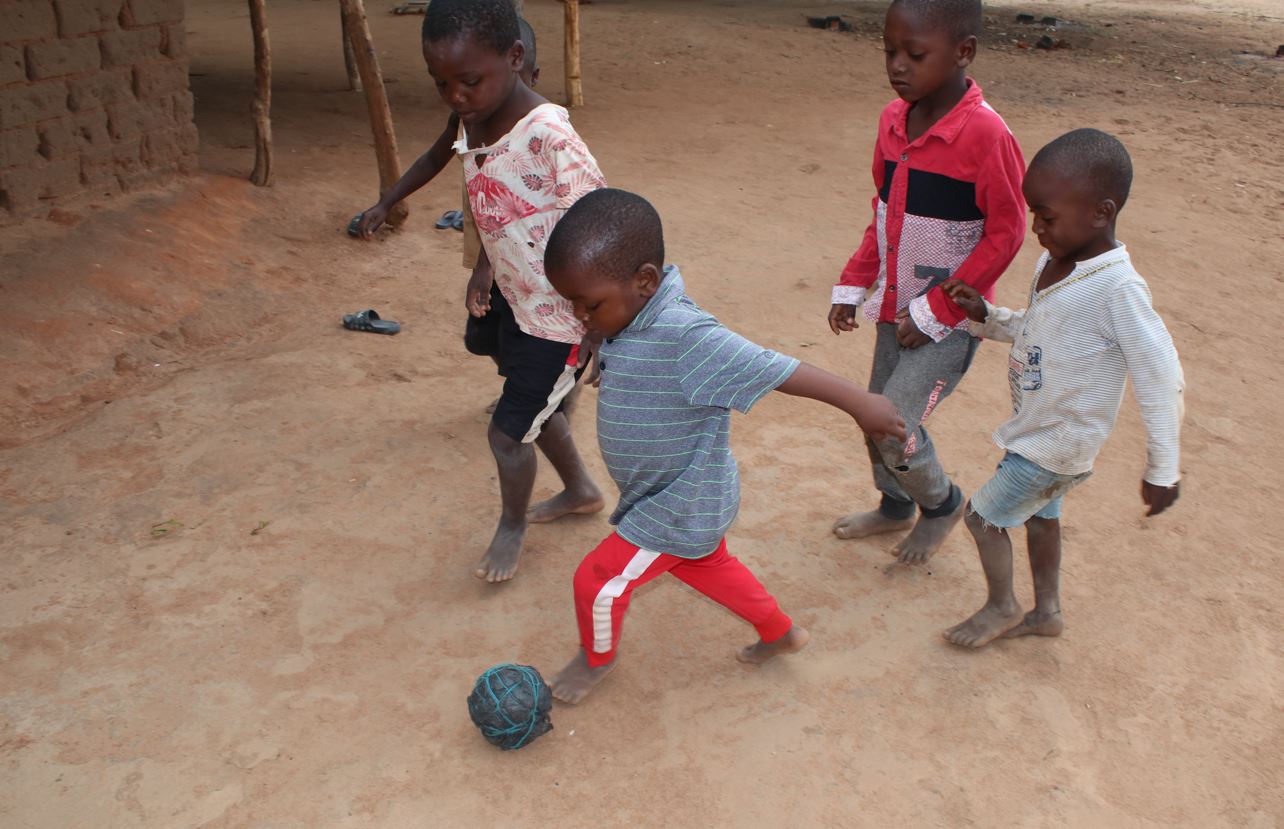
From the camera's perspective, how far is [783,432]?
13.4 feet

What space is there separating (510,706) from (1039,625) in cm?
149

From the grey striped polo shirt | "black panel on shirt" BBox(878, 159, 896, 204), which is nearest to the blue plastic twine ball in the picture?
the grey striped polo shirt

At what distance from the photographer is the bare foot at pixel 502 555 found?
10.3 ft

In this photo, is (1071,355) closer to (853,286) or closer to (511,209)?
(853,286)

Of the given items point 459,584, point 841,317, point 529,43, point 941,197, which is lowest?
point 459,584

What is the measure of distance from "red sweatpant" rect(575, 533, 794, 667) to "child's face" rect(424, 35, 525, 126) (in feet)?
3.82

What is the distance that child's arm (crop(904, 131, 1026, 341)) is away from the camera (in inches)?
107

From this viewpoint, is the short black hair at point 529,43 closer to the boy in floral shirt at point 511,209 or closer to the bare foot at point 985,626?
the boy in floral shirt at point 511,209

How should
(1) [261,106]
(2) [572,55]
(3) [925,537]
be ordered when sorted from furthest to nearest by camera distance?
(2) [572,55] < (1) [261,106] < (3) [925,537]

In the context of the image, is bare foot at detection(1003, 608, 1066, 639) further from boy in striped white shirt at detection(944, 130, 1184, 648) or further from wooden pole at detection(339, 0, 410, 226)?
wooden pole at detection(339, 0, 410, 226)

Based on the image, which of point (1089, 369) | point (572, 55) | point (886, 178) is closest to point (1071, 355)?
point (1089, 369)

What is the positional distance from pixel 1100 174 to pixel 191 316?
3.89 metres

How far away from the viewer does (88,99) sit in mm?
5309

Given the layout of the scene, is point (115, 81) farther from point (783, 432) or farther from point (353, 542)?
point (783, 432)
